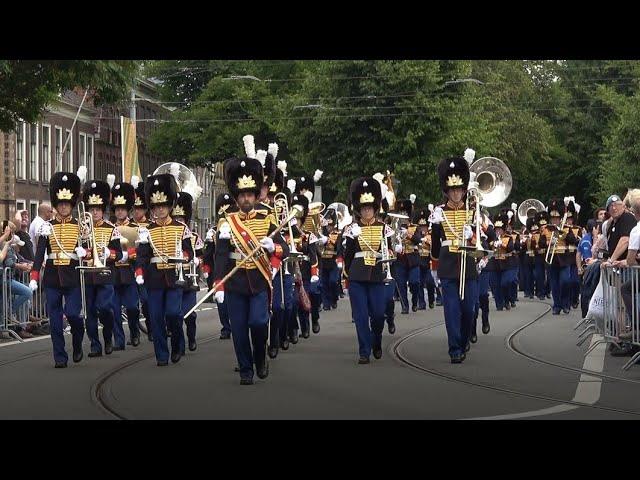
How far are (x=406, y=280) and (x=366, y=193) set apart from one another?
39.8 feet

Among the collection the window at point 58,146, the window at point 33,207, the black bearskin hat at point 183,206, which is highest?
the window at point 58,146

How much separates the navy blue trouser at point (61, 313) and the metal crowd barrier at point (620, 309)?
618 centimetres

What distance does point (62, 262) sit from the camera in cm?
1853

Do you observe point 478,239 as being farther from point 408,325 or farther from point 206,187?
point 206,187

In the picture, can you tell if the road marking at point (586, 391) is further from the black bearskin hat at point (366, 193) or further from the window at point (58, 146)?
the window at point (58, 146)

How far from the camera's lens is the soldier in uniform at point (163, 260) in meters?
18.5

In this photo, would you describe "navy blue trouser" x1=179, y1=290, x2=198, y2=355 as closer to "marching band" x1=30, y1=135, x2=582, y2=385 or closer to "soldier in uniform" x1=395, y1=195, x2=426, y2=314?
"marching band" x1=30, y1=135, x2=582, y2=385

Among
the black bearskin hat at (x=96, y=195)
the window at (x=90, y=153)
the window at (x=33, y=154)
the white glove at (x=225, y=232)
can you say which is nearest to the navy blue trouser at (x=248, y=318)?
the white glove at (x=225, y=232)

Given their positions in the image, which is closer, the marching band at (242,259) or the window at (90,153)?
the marching band at (242,259)

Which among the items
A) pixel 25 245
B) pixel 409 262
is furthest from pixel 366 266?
pixel 409 262
